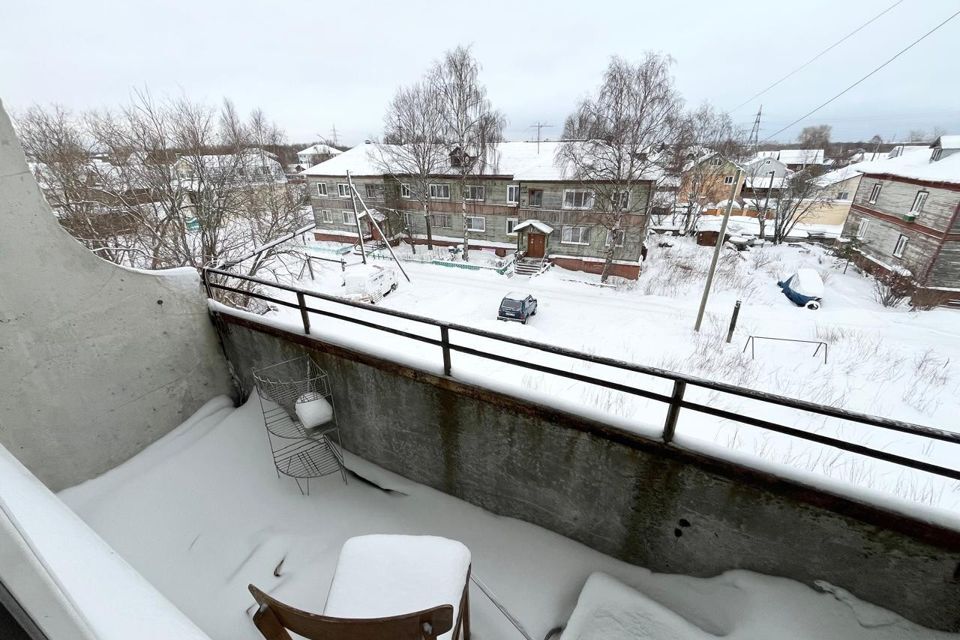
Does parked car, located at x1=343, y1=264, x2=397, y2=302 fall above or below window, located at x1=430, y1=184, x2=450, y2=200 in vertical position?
below

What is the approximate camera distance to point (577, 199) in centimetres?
2170

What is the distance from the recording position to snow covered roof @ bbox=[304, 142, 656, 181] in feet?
73.2

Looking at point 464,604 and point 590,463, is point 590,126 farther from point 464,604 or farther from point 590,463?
point 464,604

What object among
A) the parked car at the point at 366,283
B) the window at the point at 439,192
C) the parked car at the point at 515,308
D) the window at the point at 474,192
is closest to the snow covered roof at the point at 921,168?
the parked car at the point at 515,308

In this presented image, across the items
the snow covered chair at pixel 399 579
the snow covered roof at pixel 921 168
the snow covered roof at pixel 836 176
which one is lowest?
the snow covered chair at pixel 399 579

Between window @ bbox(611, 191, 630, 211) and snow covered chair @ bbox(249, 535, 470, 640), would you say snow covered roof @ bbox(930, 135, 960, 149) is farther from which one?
snow covered chair @ bbox(249, 535, 470, 640)

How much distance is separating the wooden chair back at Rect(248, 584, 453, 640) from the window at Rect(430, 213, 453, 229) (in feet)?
84.4

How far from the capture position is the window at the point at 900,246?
69.1 ft

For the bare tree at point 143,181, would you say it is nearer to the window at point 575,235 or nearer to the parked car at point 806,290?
the window at point 575,235

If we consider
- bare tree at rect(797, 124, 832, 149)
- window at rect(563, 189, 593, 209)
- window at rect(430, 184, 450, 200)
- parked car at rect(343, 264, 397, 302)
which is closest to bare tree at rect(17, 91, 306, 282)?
parked car at rect(343, 264, 397, 302)

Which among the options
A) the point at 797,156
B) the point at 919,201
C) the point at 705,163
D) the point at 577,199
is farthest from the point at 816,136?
the point at 577,199

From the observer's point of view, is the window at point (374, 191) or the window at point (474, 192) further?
the window at point (374, 191)

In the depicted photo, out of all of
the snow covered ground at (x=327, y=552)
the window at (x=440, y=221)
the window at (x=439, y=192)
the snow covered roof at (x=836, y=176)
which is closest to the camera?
the snow covered ground at (x=327, y=552)

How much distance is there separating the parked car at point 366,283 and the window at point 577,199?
11.2 metres
